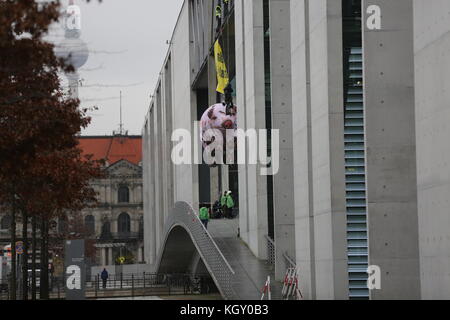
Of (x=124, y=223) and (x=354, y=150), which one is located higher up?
(x=354, y=150)

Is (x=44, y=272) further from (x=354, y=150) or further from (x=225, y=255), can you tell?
(x=354, y=150)

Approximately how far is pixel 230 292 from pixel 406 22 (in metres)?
11.9

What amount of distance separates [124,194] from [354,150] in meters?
141

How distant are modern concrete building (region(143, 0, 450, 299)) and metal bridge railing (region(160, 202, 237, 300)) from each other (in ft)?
4.93

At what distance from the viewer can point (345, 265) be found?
1149 inches

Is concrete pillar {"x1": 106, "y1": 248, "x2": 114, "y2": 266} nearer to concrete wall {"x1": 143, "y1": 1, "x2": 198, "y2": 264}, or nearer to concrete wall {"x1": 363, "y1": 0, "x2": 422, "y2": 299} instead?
concrete wall {"x1": 143, "y1": 1, "x2": 198, "y2": 264}

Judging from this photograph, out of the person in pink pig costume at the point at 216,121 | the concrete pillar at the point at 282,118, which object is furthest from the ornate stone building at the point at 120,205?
the concrete pillar at the point at 282,118

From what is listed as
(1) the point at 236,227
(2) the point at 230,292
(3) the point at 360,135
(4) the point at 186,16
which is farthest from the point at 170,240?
(3) the point at 360,135

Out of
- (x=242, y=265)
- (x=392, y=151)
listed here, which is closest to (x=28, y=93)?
(x=392, y=151)

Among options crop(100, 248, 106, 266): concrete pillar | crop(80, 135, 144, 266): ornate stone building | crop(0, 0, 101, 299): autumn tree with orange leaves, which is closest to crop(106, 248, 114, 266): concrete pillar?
crop(100, 248, 106, 266): concrete pillar

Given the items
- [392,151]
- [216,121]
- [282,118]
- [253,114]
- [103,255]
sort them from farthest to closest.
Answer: [103,255] < [216,121] < [253,114] < [282,118] < [392,151]

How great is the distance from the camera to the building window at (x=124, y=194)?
560 ft

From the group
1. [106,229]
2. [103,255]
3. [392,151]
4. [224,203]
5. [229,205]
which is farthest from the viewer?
[106,229]

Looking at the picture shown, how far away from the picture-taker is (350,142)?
3125 cm
